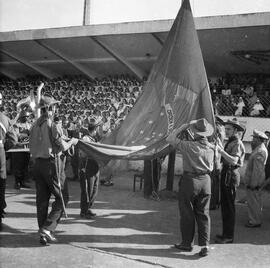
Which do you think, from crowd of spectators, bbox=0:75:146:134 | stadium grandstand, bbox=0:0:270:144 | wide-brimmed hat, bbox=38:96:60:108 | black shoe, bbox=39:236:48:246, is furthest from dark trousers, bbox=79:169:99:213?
crowd of spectators, bbox=0:75:146:134

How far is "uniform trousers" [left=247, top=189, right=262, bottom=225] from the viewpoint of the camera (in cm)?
699

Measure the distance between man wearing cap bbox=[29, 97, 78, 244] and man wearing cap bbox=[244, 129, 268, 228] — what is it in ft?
10.2

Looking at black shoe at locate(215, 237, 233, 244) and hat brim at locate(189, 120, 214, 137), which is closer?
hat brim at locate(189, 120, 214, 137)

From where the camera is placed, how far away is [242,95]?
43.1 ft

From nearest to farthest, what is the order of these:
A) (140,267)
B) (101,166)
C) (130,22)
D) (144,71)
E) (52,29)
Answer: (140,267) → (101,166) → (130,22) → (52,29) → (144,71)

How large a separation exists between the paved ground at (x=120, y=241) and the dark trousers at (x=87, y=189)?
26 centimetres

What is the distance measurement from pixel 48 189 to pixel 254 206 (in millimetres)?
3386

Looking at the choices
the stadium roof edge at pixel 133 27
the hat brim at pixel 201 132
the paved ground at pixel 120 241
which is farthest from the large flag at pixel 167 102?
the stadium roof edge at pixel 133 27

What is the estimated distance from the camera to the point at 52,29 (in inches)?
626

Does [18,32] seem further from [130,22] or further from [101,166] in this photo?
[101,166]

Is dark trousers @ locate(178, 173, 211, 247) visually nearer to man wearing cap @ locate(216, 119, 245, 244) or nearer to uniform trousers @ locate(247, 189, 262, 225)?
man wearing cap @ locate(216, 119, 245, 244)

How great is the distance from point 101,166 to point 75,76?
1266 cm

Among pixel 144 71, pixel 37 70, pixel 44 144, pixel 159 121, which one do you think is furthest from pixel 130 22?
pixel 44 144

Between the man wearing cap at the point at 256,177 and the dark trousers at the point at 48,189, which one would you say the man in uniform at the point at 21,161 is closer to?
the dark trousers at the point at 48,189
